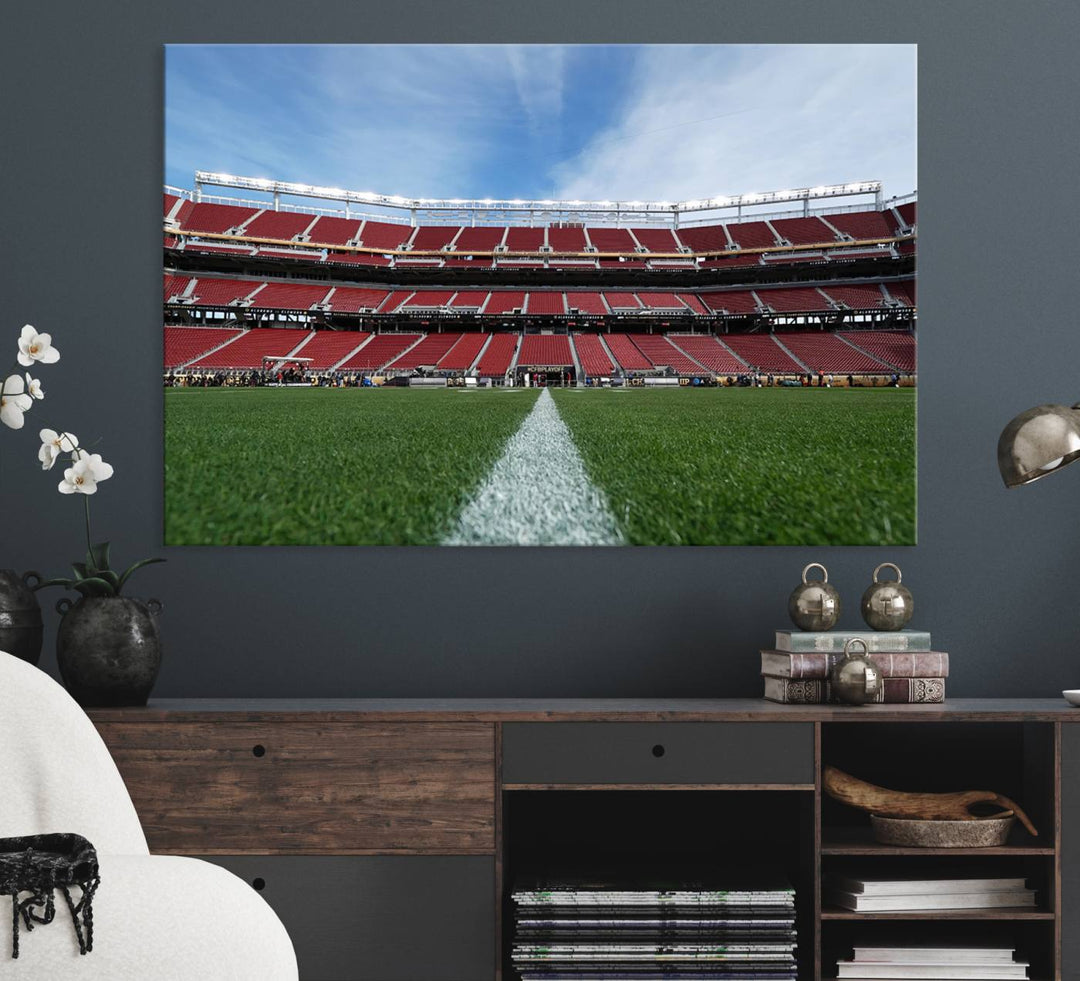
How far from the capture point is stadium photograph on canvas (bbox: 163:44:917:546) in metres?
2.84

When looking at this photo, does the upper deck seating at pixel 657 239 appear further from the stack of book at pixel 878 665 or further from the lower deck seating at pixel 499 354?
the stack of book at pixel 878 665

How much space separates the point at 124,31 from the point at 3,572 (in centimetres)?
145

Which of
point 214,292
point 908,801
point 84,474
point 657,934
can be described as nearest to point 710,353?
point 908,801

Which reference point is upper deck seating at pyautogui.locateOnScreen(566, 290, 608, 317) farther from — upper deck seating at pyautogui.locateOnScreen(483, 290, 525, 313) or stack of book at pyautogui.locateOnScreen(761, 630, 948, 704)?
stack of book at pyautogui.locateOnScreen(761, 630, 948, 704)

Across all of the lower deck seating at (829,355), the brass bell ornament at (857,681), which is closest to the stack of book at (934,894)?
the brass bell ornament at (857,681)

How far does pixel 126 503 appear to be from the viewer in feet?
9.41

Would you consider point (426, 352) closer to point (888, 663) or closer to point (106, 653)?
point (106, 653)

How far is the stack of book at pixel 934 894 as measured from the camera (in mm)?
2359

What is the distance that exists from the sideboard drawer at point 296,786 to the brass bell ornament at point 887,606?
1004 mm

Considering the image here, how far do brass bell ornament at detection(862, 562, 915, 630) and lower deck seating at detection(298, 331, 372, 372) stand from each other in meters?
1.44

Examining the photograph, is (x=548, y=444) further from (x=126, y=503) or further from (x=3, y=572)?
(x=3, y=572)

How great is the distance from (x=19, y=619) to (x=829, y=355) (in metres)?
2.07

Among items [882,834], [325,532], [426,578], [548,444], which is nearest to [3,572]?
[325,532]

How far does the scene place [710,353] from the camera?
2.90 metres
